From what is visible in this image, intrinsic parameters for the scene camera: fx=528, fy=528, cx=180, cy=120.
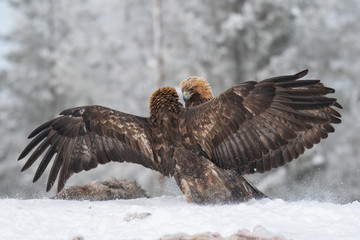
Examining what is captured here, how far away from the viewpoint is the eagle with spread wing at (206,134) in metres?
5.08

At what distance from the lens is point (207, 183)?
18.0ft

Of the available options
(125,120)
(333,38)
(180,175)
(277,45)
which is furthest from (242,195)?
(333,38)

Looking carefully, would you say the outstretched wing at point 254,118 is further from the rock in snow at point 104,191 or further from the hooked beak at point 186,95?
the rock in snow at point 104,191

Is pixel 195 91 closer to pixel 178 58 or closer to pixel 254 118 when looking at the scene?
pixel 254 118

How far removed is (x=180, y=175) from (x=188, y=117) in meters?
0.62

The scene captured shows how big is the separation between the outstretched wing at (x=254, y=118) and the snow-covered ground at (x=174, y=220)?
0.55 m

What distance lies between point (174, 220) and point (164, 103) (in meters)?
1.56

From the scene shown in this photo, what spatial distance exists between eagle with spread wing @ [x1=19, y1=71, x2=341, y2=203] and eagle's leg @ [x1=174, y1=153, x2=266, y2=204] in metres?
0.01

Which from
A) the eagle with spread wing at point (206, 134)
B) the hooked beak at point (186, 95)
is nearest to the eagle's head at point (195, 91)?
the hooked beak at point (186, 95)

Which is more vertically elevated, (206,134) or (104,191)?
(206,134)

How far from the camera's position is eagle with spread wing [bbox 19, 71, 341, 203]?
508cm

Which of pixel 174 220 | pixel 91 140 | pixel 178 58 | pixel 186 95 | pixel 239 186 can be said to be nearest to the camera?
pixel 174 220

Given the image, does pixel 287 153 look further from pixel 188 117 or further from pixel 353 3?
pixel 353 3

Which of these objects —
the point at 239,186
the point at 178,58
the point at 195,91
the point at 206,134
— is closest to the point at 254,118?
the point at 206,134
